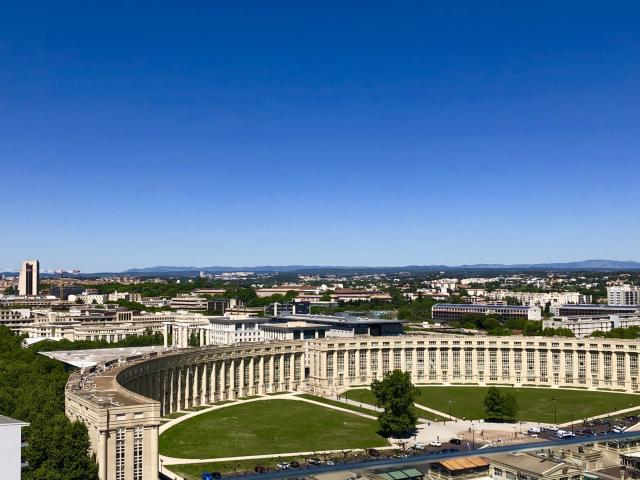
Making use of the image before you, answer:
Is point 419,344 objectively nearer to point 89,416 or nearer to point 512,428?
point 512,428

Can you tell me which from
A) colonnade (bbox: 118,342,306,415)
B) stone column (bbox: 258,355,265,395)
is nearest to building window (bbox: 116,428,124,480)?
colonnade (bbox: 118,342,306,415)

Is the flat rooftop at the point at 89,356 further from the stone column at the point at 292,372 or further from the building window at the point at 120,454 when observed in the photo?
the building window at the point at 120,454

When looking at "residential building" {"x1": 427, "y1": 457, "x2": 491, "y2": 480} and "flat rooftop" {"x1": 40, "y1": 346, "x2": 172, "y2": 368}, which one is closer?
"residential building" {"x1": 427, "y1": 457, "x2": 491, "y2": 480}

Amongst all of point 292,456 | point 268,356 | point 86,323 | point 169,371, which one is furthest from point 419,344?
point 86,323

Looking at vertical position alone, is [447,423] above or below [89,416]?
below

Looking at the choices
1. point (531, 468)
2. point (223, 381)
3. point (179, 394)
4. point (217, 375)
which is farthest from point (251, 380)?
point (531, 468)

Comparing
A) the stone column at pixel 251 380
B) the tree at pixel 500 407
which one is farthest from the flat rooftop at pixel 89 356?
the tree at pixel 500 407

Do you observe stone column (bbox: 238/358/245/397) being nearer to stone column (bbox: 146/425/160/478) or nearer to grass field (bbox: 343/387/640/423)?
grass field (bbox: 343/387/640/423)
